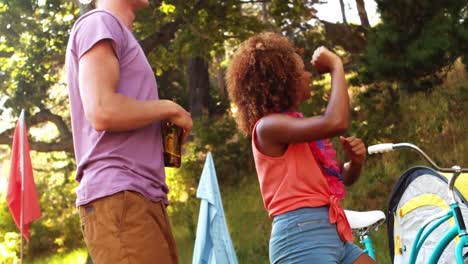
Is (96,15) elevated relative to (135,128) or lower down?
elevated

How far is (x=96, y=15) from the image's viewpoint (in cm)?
195

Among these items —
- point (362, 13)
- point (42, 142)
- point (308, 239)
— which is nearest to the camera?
point (308, 239)

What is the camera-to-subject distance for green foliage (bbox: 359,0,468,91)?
6484mm

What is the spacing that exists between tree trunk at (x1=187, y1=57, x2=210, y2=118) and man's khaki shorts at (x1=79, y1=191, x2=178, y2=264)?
10.5 m

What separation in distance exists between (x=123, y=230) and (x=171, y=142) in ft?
1.06

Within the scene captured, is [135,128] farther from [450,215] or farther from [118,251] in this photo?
[450,215]

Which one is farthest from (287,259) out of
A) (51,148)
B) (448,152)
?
(51,148)

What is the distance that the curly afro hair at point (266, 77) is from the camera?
236cm

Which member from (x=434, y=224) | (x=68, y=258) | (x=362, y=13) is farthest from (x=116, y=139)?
(x=68, y=258)

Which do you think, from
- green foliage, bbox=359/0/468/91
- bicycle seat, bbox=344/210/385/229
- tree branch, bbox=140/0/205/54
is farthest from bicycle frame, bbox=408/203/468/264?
tree branch, bbox=140/0/205/54

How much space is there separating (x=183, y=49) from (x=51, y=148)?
3001mm

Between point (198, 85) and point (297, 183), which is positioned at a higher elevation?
point (198, 85)

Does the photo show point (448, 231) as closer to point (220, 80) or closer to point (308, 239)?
point (308, 239)

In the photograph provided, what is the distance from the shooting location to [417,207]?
3.74 meters
